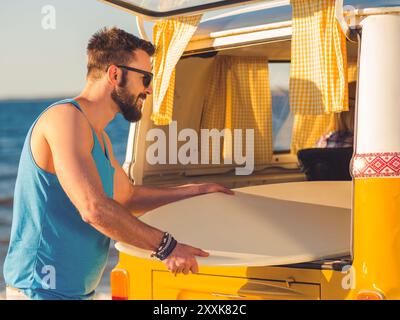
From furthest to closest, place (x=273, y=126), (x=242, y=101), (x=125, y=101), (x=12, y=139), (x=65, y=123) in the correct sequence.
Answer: (x=12, y=139) < (x=273, y=126) < (x=242, y=101) < (x=125, y=101) < (x=65, y=123)

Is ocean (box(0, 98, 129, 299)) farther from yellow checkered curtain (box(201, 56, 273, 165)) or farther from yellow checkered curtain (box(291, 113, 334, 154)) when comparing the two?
yellow checkered curtain (box(201, 56, 273, 165))

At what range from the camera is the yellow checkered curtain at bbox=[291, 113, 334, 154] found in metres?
6.79

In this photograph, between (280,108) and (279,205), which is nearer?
(279,205)

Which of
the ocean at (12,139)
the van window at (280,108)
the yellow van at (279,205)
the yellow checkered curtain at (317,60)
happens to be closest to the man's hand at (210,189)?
the yellow van at (279,205)

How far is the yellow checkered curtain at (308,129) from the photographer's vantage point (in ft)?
22.3

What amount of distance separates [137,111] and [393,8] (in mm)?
1431

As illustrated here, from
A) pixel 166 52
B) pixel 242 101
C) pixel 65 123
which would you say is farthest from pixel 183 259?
pixel 242 101

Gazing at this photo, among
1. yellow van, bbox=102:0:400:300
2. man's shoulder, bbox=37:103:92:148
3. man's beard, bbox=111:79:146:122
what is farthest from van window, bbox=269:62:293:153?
man's shoulder, bbox=37:103:92:148

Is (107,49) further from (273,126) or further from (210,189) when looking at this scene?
(273,126)

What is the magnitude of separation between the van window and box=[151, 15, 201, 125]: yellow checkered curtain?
203 cm

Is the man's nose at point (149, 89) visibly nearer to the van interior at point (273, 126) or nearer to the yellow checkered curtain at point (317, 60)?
the van interior at point (273, 126)

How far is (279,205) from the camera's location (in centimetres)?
424

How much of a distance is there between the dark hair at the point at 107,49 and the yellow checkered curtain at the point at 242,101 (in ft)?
4.84

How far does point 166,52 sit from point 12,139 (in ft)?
99.7
